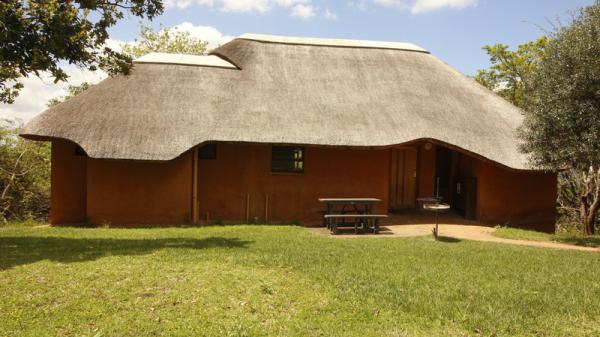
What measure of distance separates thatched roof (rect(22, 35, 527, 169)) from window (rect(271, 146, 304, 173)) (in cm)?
98

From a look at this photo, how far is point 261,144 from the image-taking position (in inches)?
520

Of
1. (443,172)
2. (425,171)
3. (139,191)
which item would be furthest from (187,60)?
(443,172)

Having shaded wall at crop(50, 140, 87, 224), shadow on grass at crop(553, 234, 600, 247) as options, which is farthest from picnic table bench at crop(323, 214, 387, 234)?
shaded wall at crop(50, 140, 87, 224)

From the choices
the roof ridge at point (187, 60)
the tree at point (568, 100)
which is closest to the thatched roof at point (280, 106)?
the roof ridge at point (187, 60)

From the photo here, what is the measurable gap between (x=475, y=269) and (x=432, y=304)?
88.3 inches

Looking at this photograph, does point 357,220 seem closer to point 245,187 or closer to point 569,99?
point 245,187

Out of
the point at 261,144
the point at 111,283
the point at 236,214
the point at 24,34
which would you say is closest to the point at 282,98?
the point at 261,144

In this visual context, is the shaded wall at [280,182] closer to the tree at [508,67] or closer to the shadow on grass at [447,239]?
the shadow on grass at [447,239]

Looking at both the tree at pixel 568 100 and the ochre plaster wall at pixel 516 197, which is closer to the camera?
the tree at pixel 568 100

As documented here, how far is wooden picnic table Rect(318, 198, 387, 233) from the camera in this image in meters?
11.6

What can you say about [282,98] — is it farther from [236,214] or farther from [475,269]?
[475,269]

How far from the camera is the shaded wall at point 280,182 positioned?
529 inches

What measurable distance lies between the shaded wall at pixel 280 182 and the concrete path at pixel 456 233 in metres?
1.41

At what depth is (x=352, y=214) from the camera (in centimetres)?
1206
